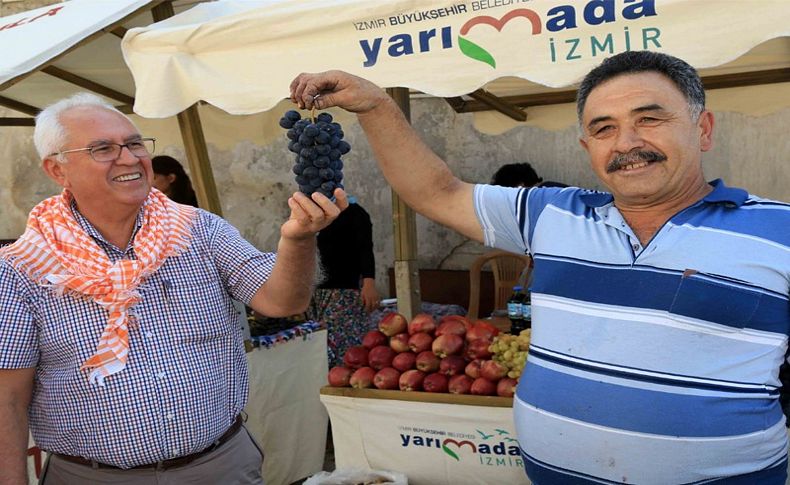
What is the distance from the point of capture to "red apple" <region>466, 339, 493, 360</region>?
11.0ft

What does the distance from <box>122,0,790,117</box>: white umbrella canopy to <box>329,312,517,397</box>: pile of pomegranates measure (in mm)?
1222

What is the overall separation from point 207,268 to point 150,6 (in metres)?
2.43

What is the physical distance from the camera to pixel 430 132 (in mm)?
7188

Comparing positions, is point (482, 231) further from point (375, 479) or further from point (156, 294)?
point (375, 479)

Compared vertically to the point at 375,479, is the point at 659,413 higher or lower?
higher

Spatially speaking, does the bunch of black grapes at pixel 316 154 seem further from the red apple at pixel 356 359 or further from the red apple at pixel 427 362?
the red apple at pixel 356 359

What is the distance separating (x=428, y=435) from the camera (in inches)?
130

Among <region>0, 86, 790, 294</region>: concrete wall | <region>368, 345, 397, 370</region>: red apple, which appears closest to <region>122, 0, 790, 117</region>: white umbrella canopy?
<region>368, 345, 397, 370</region>: red apple

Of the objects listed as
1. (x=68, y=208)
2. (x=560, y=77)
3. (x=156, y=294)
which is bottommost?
Result: (x=156, y=294)

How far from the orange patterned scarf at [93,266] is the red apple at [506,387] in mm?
1640

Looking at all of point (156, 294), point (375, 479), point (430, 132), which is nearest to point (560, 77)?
point (156, 294)

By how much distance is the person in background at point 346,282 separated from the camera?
16.3 feet

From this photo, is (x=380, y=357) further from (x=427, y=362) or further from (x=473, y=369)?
(x=473, y=369)

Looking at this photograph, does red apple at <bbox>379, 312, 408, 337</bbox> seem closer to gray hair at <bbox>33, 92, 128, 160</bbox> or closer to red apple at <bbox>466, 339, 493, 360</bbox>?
red apple at <bbox>466, 339, 493, 360</bbox>
